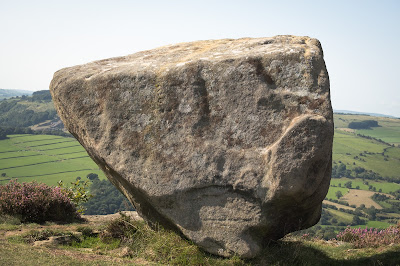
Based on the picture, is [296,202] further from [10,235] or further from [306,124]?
[10,235]

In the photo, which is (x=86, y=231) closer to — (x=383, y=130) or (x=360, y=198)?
(x=360, y=198)

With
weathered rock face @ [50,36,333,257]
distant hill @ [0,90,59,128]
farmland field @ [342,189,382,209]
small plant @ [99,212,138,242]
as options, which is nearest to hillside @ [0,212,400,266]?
small plant @ [99,212,138,242]

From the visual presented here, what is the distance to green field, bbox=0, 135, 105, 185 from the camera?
61625 millimetres

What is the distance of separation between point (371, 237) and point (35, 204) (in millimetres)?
11812

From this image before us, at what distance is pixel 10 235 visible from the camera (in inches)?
448

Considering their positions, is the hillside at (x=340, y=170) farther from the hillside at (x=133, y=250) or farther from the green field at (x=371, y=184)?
the hillside at (x=133, y=250)

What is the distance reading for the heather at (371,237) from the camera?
41.3 feet

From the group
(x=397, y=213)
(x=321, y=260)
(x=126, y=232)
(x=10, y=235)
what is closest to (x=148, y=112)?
(x=126, y=232)

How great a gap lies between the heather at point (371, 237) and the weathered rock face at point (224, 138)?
10.1 feet

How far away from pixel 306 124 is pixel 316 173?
4.12 feet

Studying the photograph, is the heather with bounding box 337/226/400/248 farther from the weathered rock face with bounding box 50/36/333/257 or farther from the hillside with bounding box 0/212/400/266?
the weathered rock face with bounding box 50/36/333/257

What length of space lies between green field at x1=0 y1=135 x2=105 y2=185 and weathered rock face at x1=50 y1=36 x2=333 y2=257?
165 ft

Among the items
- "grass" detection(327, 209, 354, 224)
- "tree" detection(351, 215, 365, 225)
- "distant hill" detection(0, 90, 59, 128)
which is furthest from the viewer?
"distant hill" detection(0, 90, 59, 128)

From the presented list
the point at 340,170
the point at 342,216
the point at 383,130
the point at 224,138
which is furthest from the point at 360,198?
the point at 383,130
